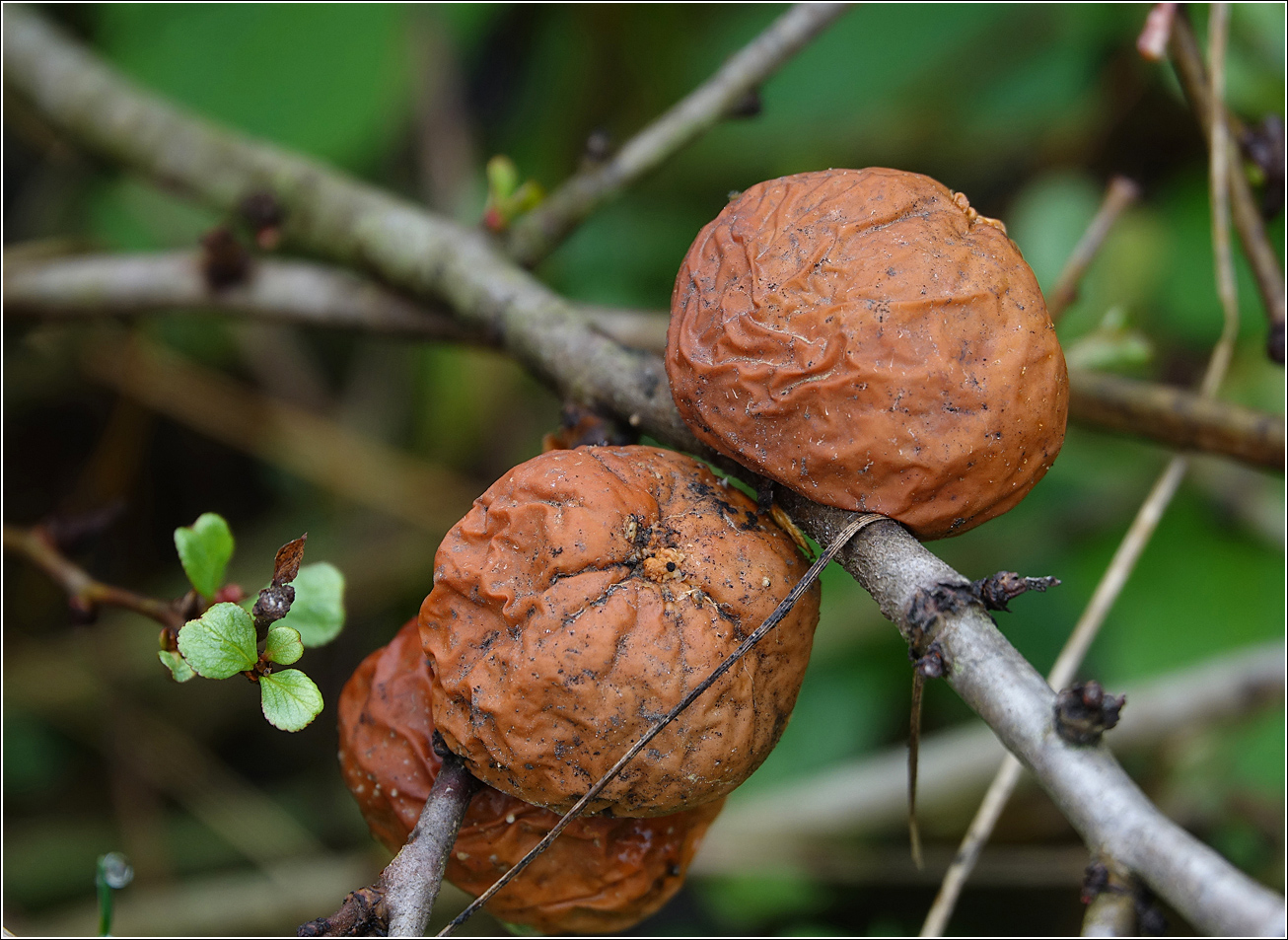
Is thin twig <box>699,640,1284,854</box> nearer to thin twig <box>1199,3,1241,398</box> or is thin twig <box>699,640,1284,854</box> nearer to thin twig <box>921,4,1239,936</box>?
thin twig <box>921,4,1239,936</box>

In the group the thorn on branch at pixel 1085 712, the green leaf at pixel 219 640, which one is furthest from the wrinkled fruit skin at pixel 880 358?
the green leaf at pixel 219 640

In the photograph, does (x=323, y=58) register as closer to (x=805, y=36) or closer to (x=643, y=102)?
(x=643, y=102)

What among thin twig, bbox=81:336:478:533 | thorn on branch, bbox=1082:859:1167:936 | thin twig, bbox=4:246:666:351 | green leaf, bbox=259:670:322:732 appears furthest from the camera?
thin twig, bbox=81:336:478:533

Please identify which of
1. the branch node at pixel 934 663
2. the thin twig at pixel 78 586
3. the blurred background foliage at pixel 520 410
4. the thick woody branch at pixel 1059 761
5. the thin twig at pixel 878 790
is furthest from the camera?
the blurred background foliage at pixel 520 410

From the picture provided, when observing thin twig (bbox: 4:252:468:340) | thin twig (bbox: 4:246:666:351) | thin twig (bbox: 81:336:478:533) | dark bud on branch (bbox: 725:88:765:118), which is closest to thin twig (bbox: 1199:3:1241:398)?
dark bud on branch (bbox: 725:88:765:118)

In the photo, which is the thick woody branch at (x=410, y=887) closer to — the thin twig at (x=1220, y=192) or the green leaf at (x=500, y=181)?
the green leaf at (x=500, y=181)
